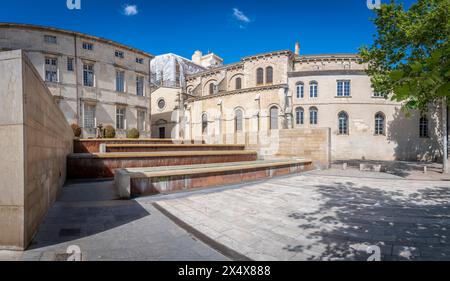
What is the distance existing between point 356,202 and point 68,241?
736 centimetres

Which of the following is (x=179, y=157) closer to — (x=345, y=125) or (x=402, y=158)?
(x=345, y=125)

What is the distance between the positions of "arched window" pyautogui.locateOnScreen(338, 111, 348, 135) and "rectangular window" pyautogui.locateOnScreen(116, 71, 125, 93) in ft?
88.7

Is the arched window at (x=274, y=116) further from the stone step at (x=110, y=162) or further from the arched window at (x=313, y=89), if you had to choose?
the stone step at (x=110, y=162)

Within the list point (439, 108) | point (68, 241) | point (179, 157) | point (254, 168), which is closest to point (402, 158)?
point (439, 108)

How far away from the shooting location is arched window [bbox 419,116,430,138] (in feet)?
90.6

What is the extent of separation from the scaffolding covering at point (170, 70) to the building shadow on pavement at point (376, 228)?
4212cm

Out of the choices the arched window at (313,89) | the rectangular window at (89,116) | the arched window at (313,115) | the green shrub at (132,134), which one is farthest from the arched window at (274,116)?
the rectangular window at (89,116)

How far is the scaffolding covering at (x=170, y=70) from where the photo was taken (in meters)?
46.7

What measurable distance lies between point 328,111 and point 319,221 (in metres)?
26.7

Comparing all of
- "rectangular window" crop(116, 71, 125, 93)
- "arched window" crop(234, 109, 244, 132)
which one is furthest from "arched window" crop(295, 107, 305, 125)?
"rectangular window" crop(116, 71, 125, 93)

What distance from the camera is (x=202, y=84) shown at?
40.6 metres

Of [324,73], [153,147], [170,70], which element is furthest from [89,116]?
[324,73]

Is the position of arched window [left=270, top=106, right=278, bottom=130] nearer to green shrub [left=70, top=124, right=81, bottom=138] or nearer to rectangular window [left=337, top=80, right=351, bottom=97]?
rectangular window [left=337, top=80, right=351, bottom=97]

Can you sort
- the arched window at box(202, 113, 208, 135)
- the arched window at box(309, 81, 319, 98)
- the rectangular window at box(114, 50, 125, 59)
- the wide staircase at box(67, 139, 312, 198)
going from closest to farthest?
the wide staircase at box(67, 139, 312, 198)
the rectangular window at box(114, 50, 125, 59)
the arched window at box(309, 81, 319, 98)
the arched window at box(202, 113, 208, 135)
